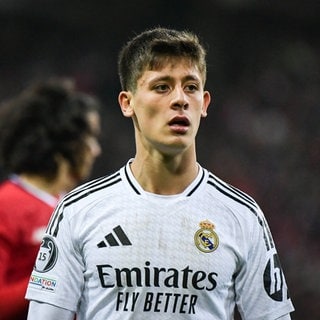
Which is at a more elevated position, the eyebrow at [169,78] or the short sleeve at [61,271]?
the eyebrow at [169,78]

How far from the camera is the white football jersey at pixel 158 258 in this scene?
3398 millimetres

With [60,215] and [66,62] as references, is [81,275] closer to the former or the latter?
[60,215]

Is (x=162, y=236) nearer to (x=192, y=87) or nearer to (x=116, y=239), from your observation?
(x=116, y=239)

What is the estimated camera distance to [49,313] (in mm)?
3453

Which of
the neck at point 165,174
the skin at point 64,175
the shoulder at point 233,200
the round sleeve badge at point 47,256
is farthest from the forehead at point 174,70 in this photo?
the skin at point 64,175

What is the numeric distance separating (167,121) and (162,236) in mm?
398

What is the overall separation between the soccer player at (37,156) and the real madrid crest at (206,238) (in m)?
1.12

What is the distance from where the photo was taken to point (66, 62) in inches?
482

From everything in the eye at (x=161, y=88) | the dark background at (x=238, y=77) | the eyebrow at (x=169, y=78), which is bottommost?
the eye at (x=161, y=88)

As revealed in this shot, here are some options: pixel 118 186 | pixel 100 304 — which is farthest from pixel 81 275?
pixel 118 186

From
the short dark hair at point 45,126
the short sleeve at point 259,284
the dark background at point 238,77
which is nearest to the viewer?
the short sleeve at point 259,284

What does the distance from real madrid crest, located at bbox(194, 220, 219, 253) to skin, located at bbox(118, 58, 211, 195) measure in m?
0.17

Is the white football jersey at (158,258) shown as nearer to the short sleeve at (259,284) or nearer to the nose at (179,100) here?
the short sleeve at (259,284)

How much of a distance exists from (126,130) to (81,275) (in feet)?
25.7
